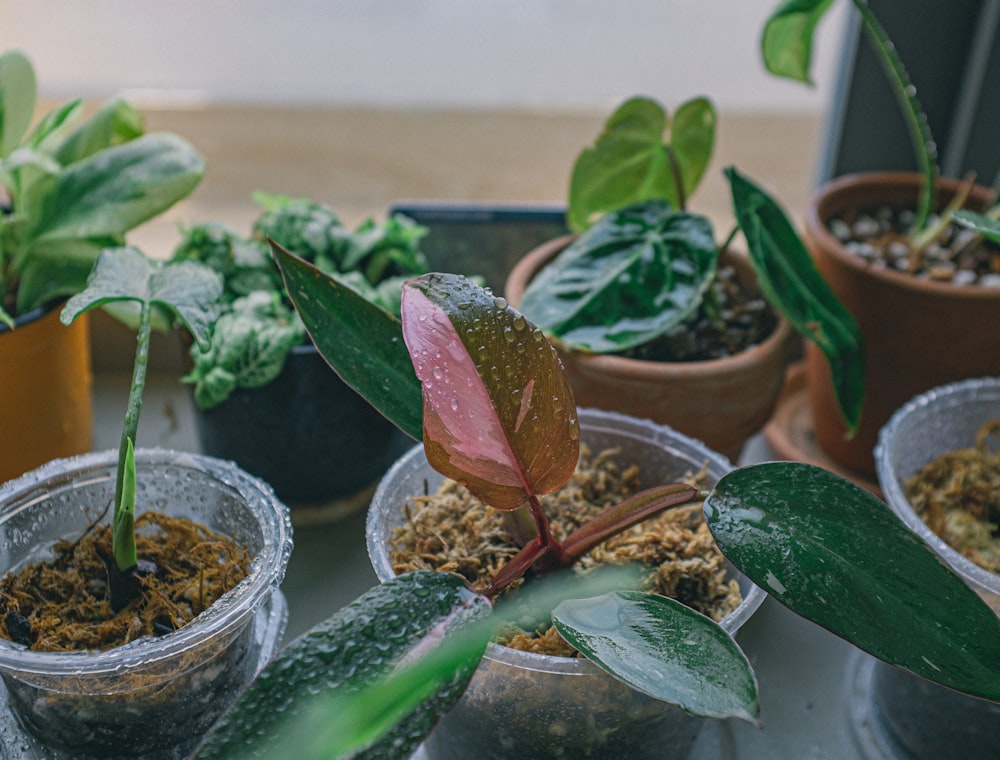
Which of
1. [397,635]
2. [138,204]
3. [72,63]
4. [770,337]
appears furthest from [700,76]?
[397,635]

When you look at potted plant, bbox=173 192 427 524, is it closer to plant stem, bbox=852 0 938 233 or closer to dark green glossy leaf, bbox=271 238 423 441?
dark green glossy leaf, bbox=271 238 423 441

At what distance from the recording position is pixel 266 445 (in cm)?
78

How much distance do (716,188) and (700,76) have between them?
0.20 metres

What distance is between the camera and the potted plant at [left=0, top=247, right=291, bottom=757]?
1.73ft

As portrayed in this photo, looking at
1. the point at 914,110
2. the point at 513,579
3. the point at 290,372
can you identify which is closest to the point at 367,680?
the point at 513,579

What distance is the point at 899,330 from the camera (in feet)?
2.75

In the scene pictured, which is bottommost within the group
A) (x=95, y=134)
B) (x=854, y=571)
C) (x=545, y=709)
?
(x=545, y=709)

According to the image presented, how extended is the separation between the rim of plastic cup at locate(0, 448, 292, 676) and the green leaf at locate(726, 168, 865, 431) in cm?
39

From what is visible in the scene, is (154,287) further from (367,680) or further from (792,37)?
(792,37)

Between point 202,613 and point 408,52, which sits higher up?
point 408,52

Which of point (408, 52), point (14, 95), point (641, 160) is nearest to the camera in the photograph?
point (14, 95)

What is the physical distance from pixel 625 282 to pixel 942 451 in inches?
11.4

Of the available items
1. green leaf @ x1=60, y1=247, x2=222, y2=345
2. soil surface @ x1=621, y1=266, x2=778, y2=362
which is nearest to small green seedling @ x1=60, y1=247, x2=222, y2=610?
green leaf @ x1=60, y1=247, x2=222, y2=345

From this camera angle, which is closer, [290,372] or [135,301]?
[135,301]
